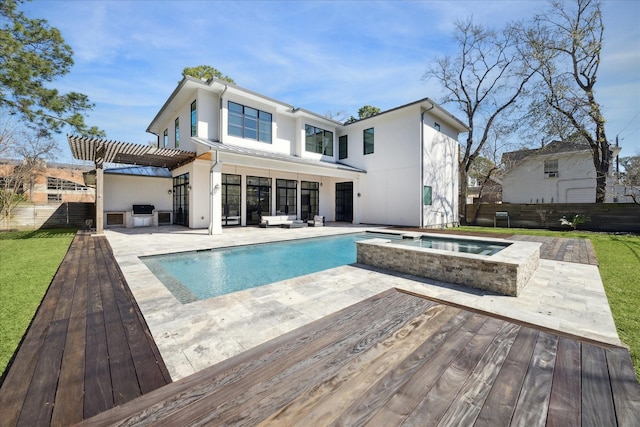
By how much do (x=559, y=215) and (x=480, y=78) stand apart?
10.7 metres

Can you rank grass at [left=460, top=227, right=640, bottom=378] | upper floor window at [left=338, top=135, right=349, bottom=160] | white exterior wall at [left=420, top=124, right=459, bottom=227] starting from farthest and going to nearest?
upper floor window at [left=338, top=135, right=349, bottom=160] → white exterior wall at [left=420, top=124, right=459, bottom=227] → grass at [left=460, top=227, right=640, bottom=378]

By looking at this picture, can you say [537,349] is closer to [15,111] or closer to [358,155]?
[358,155]

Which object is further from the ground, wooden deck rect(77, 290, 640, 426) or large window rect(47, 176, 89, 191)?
large window rect(47, 176, 89, 191)

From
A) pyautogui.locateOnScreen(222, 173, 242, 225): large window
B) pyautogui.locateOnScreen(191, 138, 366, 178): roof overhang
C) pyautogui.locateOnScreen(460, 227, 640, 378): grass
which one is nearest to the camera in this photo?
pyautogui.locateOnScreen(460, 227, 640, 378): grass

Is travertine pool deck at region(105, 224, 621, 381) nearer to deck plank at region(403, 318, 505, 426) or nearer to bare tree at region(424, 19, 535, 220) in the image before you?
deck plank at region(403, 318, 505, 426)

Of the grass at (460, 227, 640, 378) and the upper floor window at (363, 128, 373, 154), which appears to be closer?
the grass at (460, 227, 640, 378)

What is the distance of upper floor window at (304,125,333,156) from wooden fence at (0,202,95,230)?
480 inches

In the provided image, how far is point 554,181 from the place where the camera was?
20.0 metres

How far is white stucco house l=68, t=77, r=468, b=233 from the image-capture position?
38.9 ft

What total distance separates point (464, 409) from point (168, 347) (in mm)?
2417

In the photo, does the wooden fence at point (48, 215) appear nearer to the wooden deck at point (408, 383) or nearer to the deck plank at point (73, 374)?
the deck plank at point (73, 374)

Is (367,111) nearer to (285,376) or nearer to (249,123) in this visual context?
(249,123)

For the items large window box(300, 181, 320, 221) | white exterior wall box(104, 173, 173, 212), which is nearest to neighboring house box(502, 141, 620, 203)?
large window box(300, 181, 320, 221)

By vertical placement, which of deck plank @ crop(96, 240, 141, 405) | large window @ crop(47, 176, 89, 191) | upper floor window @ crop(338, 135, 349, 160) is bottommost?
deck plank @ crop(96, 240, 141, 405)
